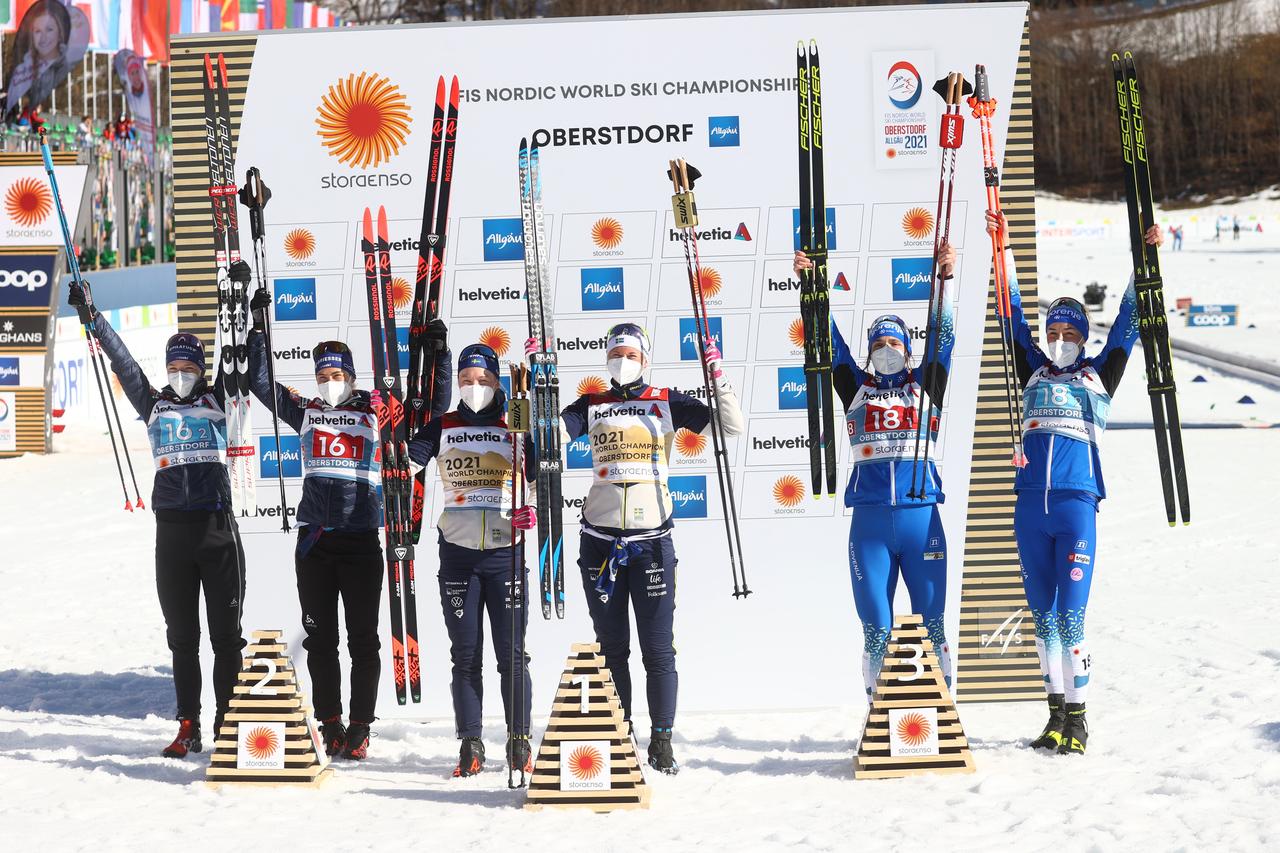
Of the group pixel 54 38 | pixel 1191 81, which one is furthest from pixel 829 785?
pixel 1191 81

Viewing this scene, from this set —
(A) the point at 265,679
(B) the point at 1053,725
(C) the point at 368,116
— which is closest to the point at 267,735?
(A) the point at 265,679

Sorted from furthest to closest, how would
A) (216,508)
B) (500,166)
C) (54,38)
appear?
(54,38), (500,166), (216,508)

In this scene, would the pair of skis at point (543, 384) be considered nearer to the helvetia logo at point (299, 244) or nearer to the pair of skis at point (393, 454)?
the pair of skis at point (393, 454)

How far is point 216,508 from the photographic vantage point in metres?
5.50

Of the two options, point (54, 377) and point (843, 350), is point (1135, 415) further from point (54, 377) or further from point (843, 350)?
point (54, 377)

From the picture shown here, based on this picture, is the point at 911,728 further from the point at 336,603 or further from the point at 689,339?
the point at 336,603

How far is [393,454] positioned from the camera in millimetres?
5512

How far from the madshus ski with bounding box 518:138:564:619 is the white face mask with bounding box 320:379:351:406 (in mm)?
739

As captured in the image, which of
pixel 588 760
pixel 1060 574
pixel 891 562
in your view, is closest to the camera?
pixel 588 760

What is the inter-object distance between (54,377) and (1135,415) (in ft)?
37.4

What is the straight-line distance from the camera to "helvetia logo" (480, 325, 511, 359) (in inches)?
237

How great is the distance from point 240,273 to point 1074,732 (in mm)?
3707

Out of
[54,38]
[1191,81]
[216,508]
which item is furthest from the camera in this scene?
[1191,81]

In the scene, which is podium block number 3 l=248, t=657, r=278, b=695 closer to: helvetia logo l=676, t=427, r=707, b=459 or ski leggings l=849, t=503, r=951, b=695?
helvetia logo l=676, t=427, r=707, b=459
